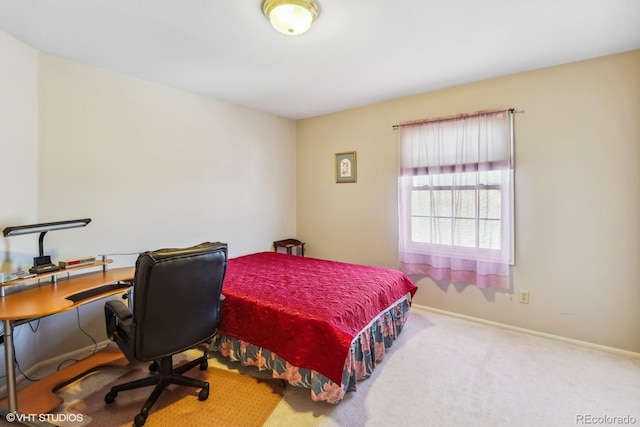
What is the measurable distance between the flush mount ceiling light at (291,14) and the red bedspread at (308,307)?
178cm

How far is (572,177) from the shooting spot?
253 cm

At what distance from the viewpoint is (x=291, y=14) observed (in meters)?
1.70

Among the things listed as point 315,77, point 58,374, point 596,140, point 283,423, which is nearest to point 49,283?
point 58,374

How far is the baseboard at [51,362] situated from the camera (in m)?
2.08

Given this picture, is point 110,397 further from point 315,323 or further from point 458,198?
point 458,198

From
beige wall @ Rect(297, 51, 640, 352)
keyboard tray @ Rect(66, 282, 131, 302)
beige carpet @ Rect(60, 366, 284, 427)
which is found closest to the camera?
beige carpet @ Rect(60, 366, 284, 427)

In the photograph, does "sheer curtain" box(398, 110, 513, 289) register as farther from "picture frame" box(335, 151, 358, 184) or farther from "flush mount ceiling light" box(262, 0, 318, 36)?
"flush mount ceiling light" box(262, 0, 318, 36)

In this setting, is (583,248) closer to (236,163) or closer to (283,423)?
(283,423)

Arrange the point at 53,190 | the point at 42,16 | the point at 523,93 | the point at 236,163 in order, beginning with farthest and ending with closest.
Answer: the point at 236,163 < the point at 523,93 < the point at 53,190 < the point at 42,16

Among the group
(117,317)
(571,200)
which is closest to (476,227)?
(571,200)

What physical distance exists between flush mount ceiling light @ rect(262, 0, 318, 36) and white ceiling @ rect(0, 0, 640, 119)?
2.9 inches

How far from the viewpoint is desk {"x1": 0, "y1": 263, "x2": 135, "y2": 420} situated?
5.15 ft

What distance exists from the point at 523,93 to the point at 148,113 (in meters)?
3.58

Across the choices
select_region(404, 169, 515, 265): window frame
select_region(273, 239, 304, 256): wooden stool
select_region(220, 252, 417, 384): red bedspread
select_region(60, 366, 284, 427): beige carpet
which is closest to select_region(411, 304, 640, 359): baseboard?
select_region(404, 169, 515, 265): window frame
